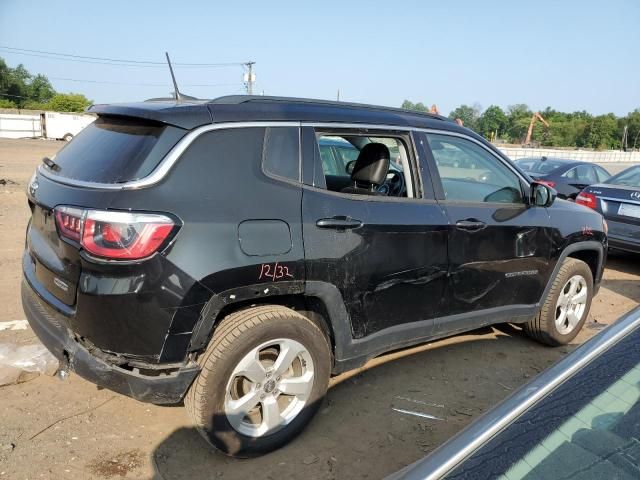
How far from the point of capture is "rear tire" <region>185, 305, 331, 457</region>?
2500 millimetres

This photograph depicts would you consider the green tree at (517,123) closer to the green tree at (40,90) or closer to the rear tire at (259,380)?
the green tree at (40,90)

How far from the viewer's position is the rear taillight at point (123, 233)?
7.45ft

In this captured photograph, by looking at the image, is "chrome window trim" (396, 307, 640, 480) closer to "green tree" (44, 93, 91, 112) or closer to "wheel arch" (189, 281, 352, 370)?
"wheel arch" (189, 281, 352, 370)

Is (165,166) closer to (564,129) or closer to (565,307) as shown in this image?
(565,307)

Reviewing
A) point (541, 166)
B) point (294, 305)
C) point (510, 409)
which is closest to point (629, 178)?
point (541, 166)

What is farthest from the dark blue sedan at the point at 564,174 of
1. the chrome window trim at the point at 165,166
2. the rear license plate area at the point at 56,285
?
the rear license plate area at the point at 56,285

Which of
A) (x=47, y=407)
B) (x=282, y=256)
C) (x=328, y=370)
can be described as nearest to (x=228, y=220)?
(x=282, y=256)

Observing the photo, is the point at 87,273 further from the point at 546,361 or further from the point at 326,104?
the point at 546,361

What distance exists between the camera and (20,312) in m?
4.38

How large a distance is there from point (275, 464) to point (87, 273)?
141 cm

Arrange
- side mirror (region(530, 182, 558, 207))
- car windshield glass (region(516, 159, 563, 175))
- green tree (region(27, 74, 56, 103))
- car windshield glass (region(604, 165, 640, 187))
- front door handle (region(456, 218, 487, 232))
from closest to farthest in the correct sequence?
1. front door handle (region(456, 218, 487, 232))
2. side mirror (region(530, 182, 558, 207))
3. car windshield glass (region(604, 165, 640, 187))
4. car windshield glass (region(516, 159, 563, 175))
5. green tree (region(27, 74, 56, 103))

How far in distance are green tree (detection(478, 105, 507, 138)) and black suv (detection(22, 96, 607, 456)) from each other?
426 feet

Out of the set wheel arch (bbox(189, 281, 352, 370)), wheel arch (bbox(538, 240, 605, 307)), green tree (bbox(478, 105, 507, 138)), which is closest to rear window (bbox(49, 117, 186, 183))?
wheel arch (bbox(189, 281, 352, 370))

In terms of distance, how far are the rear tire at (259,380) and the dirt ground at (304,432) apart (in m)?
0.16
